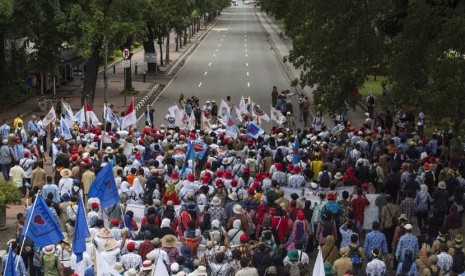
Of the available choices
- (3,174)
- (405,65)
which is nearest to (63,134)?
(3,174)

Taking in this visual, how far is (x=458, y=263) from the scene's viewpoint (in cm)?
1487

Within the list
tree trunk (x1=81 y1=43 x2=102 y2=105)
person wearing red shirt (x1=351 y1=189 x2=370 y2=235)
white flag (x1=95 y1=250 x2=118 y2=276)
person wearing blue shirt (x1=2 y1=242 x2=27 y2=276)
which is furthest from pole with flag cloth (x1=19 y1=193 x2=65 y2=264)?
tree trunk (x1=81 y1=43 x2=102 y2=105)

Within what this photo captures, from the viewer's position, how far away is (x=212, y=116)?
34.7 m

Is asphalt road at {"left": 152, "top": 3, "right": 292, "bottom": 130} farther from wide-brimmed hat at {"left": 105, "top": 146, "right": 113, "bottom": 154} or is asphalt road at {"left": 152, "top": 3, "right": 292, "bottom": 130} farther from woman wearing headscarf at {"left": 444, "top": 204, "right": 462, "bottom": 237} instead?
woman wearing headscarf at {"left": 444, "top": 204, "right": 462, "bottom": 237}

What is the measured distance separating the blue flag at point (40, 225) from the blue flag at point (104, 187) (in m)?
2.51

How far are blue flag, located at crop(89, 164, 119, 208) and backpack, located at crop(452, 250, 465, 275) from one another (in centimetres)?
657

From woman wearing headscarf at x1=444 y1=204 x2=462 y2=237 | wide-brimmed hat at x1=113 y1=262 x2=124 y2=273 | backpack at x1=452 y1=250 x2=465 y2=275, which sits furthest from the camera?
woman wearing headscarf at x1=444 y1=204 x2=462 y2=237

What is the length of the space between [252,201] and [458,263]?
182 inches

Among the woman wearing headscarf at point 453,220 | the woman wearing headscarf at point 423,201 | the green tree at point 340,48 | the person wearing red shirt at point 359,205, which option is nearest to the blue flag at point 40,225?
the person wearing red shirt at point 359,205

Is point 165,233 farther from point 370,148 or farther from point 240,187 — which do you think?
point 370,148

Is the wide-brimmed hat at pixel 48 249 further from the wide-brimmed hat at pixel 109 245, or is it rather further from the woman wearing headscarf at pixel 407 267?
the woman wearing headscarf at pixel 407 267

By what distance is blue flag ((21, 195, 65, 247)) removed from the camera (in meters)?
14.2

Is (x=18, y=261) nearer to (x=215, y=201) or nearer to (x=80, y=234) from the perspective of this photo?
(x=80, y=234)

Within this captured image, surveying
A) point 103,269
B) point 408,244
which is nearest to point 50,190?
point 103,269
